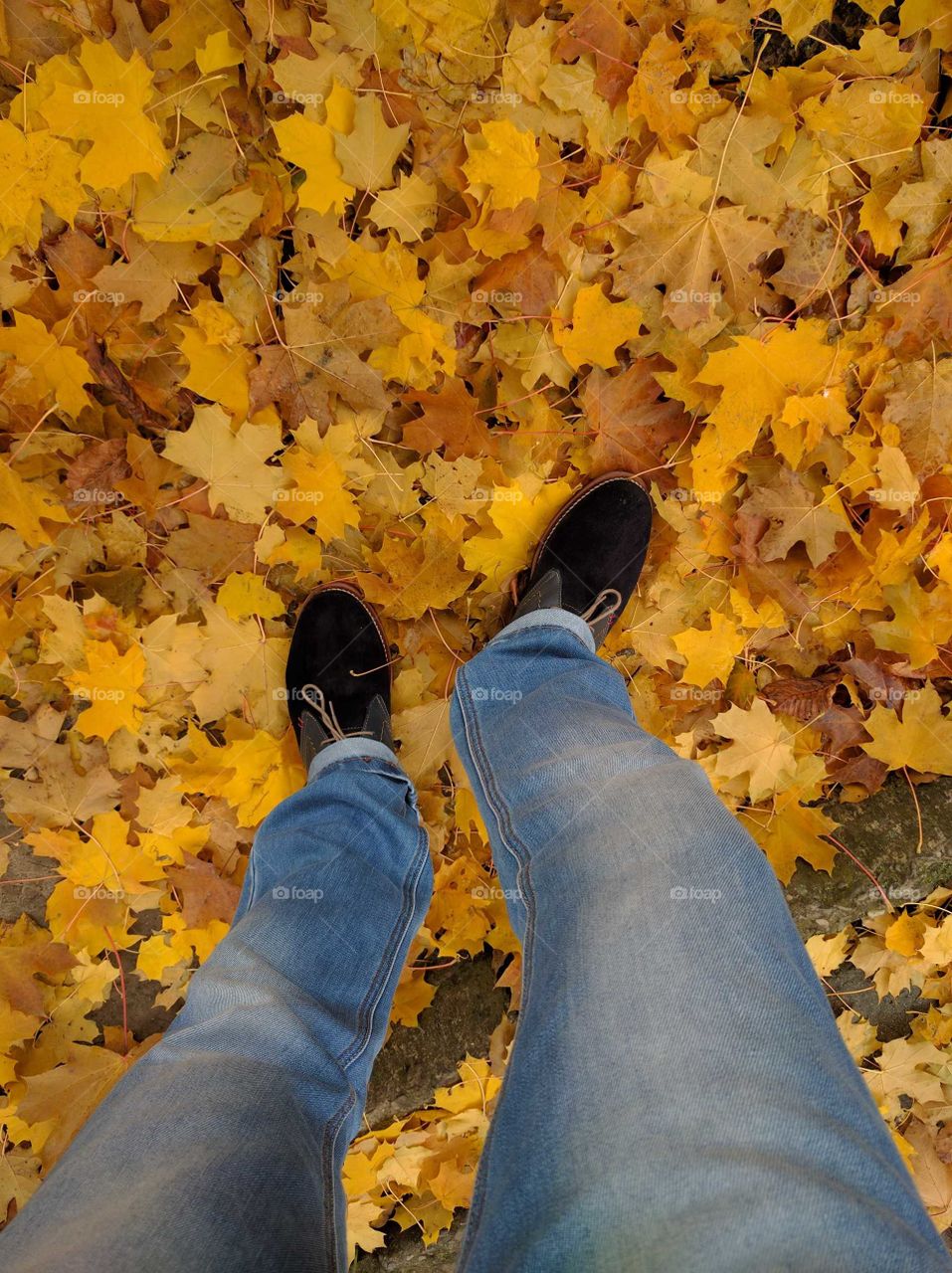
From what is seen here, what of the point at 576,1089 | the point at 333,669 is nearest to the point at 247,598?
the point at 333,669

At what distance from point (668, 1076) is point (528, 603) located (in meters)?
0.87

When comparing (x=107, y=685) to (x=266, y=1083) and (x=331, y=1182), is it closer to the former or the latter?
(x=266, y=1083)

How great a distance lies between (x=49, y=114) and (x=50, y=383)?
1.30 ft

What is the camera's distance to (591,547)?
4.42 feet

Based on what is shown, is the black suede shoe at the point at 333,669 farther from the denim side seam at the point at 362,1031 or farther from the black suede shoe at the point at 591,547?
the black suede shoe at the point at 591,547

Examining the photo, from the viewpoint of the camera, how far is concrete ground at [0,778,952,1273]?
137 cm

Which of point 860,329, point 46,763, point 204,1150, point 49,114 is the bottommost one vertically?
point 46,763

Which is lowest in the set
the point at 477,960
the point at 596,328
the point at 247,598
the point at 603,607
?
the point at 477,960

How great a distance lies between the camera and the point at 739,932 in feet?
2.31

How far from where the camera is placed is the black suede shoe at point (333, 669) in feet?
4.39

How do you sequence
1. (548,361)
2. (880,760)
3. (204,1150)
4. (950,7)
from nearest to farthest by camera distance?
(204,1150), (950,7), (548,361), (880,760)

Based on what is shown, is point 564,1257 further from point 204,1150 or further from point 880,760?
point 880,760

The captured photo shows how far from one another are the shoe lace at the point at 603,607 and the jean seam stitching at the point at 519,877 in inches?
5.3

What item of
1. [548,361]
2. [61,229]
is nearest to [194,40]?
[61,229]
